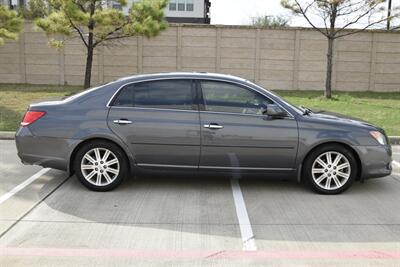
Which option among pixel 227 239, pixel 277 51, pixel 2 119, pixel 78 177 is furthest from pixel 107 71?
pixel 227 239

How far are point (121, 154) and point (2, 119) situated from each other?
6605 millimetres

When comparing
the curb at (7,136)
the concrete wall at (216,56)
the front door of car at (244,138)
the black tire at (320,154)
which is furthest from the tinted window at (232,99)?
the concrete wall at (216,56)

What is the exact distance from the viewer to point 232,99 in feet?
20.2

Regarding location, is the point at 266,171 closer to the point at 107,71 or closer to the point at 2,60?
the point at 107,71

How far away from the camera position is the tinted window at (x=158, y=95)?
20.1 ft

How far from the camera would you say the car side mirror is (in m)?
6.02

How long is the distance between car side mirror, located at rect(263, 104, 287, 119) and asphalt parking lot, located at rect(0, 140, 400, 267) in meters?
0.95

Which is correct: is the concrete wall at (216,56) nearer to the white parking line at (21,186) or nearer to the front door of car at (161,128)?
the white parking line at (21,186)

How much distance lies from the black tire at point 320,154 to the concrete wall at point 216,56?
51.6 feet

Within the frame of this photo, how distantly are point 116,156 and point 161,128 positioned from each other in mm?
643

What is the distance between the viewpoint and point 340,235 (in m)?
4.79

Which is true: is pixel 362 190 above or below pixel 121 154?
below

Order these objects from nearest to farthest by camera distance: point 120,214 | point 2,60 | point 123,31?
point 120,214, point 123,31, point 2,60

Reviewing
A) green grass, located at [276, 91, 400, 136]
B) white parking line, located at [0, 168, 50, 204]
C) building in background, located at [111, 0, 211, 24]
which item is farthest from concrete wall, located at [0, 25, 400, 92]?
building in background, located at [111, 0, 211, 24]
